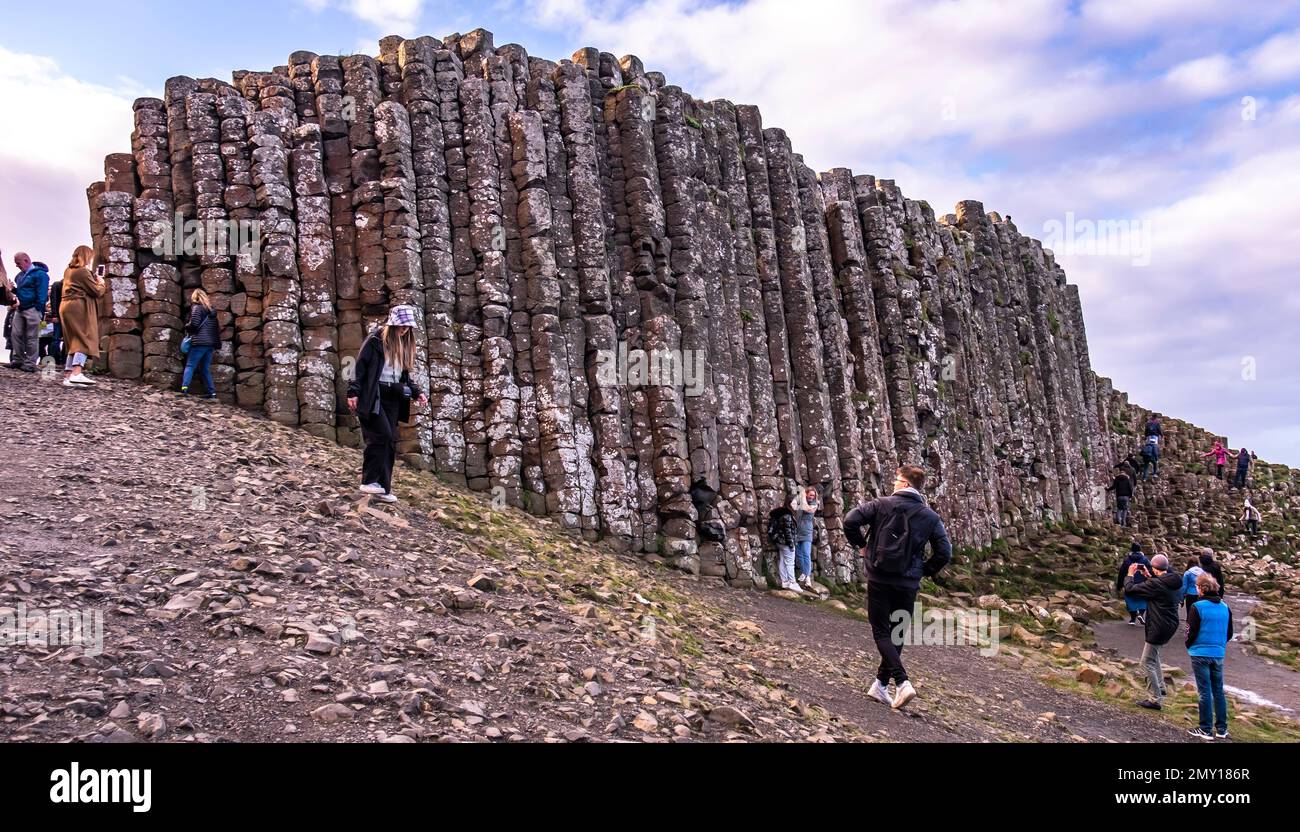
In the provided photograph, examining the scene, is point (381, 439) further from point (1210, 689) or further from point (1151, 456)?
point (1151, 456)

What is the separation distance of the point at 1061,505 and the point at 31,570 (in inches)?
1465

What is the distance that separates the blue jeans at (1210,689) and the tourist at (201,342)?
1709 cm

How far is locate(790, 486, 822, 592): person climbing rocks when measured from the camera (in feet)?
67.4

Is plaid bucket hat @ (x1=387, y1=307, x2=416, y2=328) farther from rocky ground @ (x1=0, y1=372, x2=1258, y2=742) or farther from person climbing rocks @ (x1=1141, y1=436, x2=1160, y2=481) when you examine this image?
person climbing rocks @ (x1=1141, y1=436, x2=1160, y2=481)

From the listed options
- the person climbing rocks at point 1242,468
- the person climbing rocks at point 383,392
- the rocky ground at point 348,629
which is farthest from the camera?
the person climbing rocks at point 1242,468

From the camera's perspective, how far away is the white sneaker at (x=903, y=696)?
1067 cm

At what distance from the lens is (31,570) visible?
797 centimetres

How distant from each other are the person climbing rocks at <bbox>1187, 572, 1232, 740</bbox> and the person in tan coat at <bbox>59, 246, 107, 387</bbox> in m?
18.1

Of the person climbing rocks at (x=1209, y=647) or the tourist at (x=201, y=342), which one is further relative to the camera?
the tourist at (x=201, y=342)

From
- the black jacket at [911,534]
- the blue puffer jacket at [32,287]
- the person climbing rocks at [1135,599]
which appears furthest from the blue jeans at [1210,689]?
the blue puffer jacket at [32,287]

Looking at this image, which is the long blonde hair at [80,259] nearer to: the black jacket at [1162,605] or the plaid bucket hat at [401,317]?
the plaid bucket hat at [401,317]

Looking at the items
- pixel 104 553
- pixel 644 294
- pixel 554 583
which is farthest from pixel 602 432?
pixel 104 553

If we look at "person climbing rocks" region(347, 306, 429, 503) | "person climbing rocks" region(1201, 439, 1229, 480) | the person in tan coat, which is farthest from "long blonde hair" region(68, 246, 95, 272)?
"person climbing rocks" region(1201, 439, 1229, 480)

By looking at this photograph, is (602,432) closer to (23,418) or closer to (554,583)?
(554,583)
